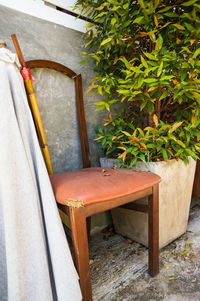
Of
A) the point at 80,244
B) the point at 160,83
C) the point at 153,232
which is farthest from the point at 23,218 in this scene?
the point at 160,83

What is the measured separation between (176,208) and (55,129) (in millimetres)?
965

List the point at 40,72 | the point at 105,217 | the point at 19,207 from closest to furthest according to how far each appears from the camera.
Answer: the point at 19,207 → the point at 40,72 → the point at 105,217

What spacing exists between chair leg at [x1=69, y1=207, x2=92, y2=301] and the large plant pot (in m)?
0.56

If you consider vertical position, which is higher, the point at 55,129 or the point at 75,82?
the point at 75,82

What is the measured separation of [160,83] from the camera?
88 cm

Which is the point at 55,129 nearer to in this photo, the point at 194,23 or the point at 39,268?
the point at 39,268

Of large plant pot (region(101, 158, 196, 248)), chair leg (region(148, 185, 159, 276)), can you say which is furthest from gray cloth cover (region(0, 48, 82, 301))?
large plant pot (region(101, 158, 196, 248))

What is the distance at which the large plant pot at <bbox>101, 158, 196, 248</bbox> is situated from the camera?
3.59ft

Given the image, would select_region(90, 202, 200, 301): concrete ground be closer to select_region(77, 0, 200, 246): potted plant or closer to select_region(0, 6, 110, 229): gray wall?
select_region(77, 0, 200, 246): potted plant

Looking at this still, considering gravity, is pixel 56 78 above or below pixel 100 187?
above

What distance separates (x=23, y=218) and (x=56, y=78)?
907 mm

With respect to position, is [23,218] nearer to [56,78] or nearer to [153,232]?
[153,232]

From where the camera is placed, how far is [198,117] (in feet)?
3.77

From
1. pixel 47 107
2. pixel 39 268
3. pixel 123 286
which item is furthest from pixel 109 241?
pixel 47 107
